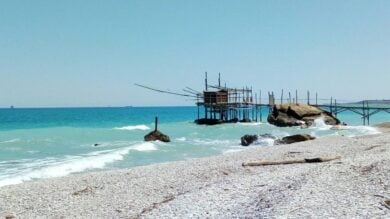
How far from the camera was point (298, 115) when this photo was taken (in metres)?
51.8

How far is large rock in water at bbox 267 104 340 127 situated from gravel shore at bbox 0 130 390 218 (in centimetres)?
3763

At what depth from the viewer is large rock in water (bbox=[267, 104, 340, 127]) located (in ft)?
168

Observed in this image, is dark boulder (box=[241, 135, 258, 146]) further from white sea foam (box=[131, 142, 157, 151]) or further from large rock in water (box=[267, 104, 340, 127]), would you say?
large rock in water (box=[267, 104, 340, 127])

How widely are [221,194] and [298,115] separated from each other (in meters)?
42.6

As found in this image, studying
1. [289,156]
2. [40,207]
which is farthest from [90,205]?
[289,156]

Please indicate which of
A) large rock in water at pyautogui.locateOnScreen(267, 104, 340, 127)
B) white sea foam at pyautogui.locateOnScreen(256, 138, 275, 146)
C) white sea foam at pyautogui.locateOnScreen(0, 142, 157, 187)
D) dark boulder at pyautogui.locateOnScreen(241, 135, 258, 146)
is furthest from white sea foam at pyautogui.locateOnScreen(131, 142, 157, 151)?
large rock in water at pyautogui.locateOnScreen(267, 104, 340, 127)

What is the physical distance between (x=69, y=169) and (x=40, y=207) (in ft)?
31.3

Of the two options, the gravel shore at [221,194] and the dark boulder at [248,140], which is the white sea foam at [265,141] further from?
the gravel shore at [221,194]

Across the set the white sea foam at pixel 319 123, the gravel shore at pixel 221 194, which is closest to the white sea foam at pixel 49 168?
the gravel shore at pixel 221 194

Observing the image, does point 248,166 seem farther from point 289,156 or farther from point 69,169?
point 69,169

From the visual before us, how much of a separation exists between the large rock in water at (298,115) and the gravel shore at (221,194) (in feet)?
123

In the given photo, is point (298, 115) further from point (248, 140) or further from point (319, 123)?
point (248, 140)

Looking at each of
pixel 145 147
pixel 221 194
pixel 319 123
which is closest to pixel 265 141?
pixel 145 147

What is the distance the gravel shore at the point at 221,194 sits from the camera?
8.91 meters
